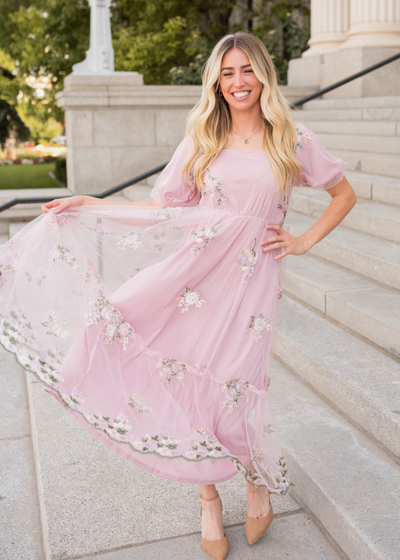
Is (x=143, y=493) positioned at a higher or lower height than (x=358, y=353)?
lower

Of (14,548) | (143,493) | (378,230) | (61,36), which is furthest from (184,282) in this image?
(61,36)

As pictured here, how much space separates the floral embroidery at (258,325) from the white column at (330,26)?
27.4 ft

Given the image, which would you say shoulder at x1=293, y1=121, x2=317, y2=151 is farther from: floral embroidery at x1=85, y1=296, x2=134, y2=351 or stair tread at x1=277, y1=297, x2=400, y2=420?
stair tread at x1=277, y1=297, x2=400, y2=420

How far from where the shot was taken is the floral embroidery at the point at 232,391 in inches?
100

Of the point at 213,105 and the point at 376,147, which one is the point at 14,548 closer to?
the point at 213,105

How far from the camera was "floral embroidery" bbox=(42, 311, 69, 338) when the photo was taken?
272cm

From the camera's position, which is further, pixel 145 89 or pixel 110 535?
pixel 145 89

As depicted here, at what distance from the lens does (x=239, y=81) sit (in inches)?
98.9

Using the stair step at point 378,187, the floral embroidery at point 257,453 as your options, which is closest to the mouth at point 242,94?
the floral embroidery at point 257,453

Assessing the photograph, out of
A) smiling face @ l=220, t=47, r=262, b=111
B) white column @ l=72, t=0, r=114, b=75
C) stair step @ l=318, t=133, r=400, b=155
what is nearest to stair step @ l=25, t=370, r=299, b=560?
smiling face @ l=220, t=47, r=262, b=111

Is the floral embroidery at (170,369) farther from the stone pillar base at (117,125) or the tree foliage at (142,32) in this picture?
the tree foliage at (142,32)

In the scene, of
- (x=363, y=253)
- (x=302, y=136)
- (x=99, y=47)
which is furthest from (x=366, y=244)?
(x=99, y=47)

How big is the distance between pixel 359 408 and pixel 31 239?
1835mm

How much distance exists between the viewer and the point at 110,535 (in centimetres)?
276
